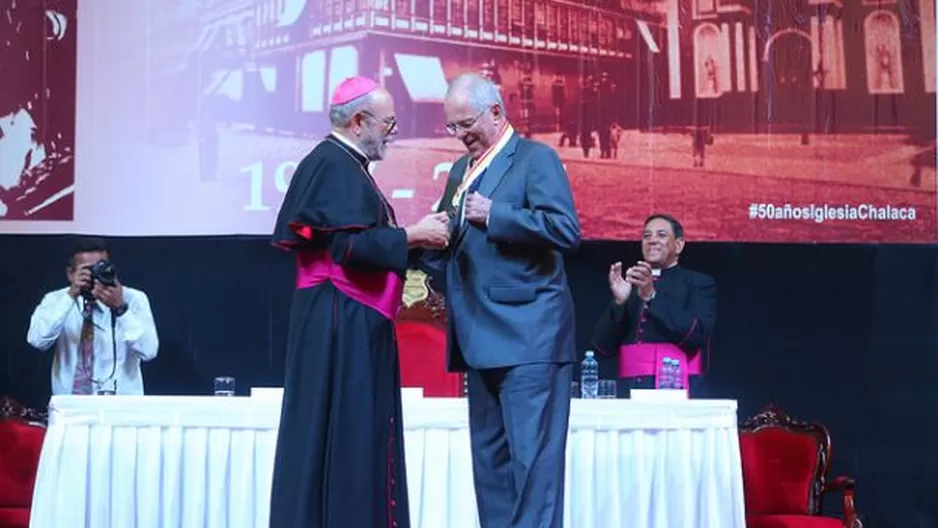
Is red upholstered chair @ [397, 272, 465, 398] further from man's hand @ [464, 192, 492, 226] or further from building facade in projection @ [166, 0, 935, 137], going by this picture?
man's hand @ [464, 192, 492, 226]

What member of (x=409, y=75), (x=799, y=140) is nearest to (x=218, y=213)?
(x=409, y=75)

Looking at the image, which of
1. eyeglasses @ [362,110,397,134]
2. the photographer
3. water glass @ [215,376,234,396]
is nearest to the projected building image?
the photographer

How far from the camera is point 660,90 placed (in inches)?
270

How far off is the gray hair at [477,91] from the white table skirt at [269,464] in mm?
1282

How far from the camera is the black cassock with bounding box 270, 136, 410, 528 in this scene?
3.92 metres

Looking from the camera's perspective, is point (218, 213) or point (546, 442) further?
point (218, 213)

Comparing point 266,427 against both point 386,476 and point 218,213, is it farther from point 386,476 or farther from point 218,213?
point 218,213

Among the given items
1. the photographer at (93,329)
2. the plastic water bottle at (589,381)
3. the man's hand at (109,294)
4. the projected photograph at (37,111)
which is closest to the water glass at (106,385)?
the photographer at (93,329)

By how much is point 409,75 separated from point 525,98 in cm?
57

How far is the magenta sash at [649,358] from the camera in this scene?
19.5 feet

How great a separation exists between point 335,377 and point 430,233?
49 centimetres

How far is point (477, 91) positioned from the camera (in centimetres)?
398

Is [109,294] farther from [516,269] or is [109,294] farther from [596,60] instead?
[516,269]

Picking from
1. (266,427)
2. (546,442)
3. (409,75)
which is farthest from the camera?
(409,75)
